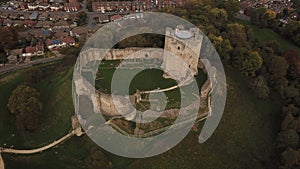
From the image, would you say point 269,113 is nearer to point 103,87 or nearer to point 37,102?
point 103,87

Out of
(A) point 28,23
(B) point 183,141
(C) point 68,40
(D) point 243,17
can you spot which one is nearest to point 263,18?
(D) point 243,17

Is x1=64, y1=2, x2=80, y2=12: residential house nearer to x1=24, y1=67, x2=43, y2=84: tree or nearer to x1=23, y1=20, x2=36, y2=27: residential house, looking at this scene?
x1=23, y1=20, x2=36, y2=27: residential house

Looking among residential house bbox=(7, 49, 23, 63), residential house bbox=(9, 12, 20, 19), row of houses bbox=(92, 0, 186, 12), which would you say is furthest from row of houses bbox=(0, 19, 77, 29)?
residential house bbox=(7, 49, 23, 63)

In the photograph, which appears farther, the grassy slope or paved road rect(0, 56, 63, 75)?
paved road rect(0, 56, 63, 75)

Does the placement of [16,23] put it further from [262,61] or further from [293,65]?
[293,65]

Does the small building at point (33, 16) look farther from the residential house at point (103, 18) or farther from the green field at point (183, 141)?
the green field at point (183, 141)

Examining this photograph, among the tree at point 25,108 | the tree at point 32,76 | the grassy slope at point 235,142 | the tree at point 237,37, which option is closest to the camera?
the grassy slope at point 235,142

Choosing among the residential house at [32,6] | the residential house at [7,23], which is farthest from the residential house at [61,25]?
the residential house at [32,6]
